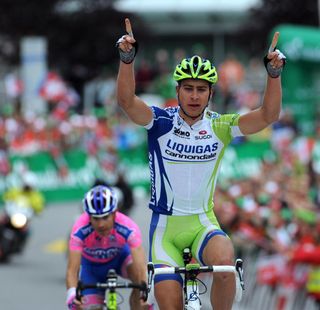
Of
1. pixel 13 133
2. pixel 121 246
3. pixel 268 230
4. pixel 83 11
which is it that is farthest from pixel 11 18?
pixel 121 246

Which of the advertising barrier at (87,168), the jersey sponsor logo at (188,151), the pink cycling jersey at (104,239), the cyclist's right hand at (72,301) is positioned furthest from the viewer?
the advertising barrier at (87,168)

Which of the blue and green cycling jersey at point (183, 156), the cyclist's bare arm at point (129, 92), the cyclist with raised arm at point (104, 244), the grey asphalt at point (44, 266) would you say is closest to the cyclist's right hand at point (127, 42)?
the cyclist's bare arm at point (129, 92)

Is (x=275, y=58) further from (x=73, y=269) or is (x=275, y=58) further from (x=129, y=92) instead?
(x=73, y=269)

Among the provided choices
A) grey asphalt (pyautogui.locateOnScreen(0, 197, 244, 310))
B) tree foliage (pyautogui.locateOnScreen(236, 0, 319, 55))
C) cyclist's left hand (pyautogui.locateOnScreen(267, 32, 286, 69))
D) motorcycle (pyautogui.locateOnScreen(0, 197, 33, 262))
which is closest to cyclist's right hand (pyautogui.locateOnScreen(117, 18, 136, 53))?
cyclist's left hand (pyautogui.locateOnScreen(267, 32, 286, 69))

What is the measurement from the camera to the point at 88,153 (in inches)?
1176

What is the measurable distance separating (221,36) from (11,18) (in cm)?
1804

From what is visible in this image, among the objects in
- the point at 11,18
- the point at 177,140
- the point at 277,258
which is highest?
the point at 11,18

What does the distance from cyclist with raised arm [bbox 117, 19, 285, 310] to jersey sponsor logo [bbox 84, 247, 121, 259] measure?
1906mm

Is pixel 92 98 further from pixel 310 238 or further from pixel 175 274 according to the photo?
pixel 175 274

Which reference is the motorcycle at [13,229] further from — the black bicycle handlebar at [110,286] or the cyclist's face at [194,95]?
the cyclist's face at [194,95]

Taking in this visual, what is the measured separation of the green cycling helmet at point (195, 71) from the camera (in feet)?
30.3

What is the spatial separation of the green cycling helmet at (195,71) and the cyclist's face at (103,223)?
205 centimetres

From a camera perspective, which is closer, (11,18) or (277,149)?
(277,149)

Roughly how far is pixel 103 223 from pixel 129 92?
84.2 inches
